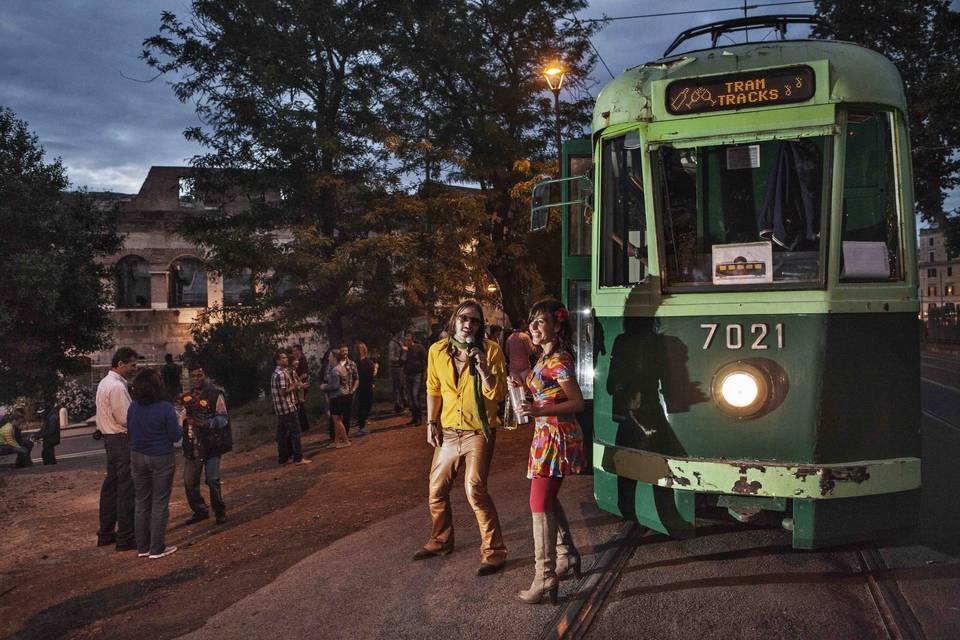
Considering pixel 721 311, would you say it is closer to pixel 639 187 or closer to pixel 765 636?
pixel 639 187

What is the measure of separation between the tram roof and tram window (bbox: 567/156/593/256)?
0.83 m

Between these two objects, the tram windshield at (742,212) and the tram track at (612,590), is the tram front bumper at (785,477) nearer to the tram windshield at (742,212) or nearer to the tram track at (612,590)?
the tram track at (612,590)

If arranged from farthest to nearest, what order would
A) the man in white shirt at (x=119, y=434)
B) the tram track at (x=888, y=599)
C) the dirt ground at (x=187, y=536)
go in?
the man in white shirt at (x=119, y=434) → the dirt ground at (x=187, y=536) → the tram track at (x=888, y=599)

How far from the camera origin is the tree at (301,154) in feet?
55.2

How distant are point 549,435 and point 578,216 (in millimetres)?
2399

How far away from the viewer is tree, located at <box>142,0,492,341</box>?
16.8m

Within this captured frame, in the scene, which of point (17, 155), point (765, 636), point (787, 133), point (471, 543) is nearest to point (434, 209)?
point (17, 155)

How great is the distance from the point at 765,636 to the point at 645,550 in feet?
6.15

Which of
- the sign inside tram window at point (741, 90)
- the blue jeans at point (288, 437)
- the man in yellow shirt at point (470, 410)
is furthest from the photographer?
the blue jeans at point (288, 437)

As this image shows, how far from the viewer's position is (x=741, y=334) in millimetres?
5434

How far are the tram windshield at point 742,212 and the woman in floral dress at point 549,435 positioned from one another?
3.24 feet

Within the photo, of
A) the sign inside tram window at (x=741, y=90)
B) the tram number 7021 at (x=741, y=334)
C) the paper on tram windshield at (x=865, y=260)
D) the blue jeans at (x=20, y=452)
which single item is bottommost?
the blue jeans at (x=20, y=452)

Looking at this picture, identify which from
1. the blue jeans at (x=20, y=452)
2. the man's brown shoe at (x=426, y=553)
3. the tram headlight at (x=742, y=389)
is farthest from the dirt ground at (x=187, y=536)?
the tram headlight at (x=742, y=389)

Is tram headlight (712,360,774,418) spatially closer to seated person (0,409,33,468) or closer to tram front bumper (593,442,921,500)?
tram front bumper (593,442,921,500)
